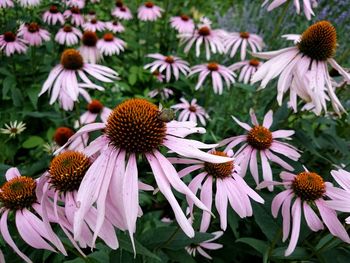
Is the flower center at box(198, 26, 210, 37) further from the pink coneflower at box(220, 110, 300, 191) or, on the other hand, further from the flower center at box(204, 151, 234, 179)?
the flower center at box(204, 151, 234, 179)

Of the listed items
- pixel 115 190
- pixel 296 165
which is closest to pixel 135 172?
pixel 115 190

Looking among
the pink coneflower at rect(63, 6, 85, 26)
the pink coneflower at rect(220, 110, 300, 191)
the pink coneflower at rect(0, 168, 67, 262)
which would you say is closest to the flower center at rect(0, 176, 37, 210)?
the pink coneflower at rect(0, 168, 67, 262)

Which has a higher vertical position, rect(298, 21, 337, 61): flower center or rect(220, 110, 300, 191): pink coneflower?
rect(298, 21, 337, 61): flower center

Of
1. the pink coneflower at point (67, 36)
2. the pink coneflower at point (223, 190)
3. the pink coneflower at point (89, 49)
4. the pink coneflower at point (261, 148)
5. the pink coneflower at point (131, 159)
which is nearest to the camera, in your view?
the pink coneflower at point (131, 159)

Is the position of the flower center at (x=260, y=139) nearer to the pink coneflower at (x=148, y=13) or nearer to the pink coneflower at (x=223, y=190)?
the pink coneflower at (x=223, y=190)

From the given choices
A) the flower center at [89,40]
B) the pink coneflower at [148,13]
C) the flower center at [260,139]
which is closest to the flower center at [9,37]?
the flower center at [89,40]

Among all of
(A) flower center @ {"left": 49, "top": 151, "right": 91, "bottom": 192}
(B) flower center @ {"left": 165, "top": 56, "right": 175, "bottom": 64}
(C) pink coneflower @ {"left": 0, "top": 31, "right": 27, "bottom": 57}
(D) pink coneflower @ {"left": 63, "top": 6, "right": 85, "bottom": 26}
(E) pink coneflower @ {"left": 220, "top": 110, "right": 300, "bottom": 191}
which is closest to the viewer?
(A) flower center @ {"left": 49, "top": 151, "right": 91, "bottom": 192}
